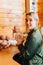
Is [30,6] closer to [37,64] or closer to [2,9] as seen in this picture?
[2,9]

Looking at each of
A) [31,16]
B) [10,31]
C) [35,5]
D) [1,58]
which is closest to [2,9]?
[10,31]

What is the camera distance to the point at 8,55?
3000mm

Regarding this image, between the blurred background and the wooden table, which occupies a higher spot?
the blurred background

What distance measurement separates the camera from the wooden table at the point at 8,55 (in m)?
2.81

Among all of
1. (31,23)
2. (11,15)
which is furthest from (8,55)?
(31,23)

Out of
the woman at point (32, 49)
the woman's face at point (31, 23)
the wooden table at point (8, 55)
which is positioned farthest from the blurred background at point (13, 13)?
the woman at point (32, 49)

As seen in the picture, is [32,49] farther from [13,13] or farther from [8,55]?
[13,13]

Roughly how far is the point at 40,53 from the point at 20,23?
227 cm

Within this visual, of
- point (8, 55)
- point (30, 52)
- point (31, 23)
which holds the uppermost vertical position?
point (31, 23)

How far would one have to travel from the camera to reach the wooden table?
2.81 m

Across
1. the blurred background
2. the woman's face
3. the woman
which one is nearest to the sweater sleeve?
the woman

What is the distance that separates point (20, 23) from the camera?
3.61 metres

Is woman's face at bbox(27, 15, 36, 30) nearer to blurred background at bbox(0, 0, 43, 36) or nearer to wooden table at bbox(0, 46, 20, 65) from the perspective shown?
wooden table at bbox(0, 46, 20, 65)

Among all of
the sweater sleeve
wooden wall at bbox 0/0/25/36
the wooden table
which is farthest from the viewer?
wooden wall at bbox 0/0/25/36
